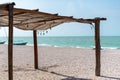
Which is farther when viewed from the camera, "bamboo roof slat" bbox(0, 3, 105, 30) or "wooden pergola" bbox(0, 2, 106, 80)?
"bamboo roof slat" bbox(0, 3, 105, 30)

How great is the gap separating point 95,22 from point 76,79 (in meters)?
2.20

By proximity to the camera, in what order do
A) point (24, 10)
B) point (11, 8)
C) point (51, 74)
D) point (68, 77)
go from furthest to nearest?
1. point (51, 74)
2. point (68, 77)
3. point (24, 10)
4. point (11, 8)

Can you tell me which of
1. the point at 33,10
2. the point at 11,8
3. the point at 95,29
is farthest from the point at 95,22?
the point at 11,8

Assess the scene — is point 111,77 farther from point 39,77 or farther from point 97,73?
point 39,77

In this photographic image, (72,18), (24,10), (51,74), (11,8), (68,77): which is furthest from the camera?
(51,74)

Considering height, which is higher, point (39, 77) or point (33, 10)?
point (33, 10)

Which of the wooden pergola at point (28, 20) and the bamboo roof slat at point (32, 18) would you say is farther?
the bamboo roof slat at point (32, 18)

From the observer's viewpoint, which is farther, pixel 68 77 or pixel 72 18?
pixel 68 77

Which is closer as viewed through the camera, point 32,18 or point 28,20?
point 32,18

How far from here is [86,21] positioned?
9.36 meters

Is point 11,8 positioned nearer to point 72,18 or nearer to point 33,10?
point 33,10

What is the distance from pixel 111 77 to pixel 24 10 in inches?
170

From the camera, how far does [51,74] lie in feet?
31.7

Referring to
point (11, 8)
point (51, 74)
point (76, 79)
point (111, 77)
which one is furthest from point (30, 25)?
point (11, 8)
